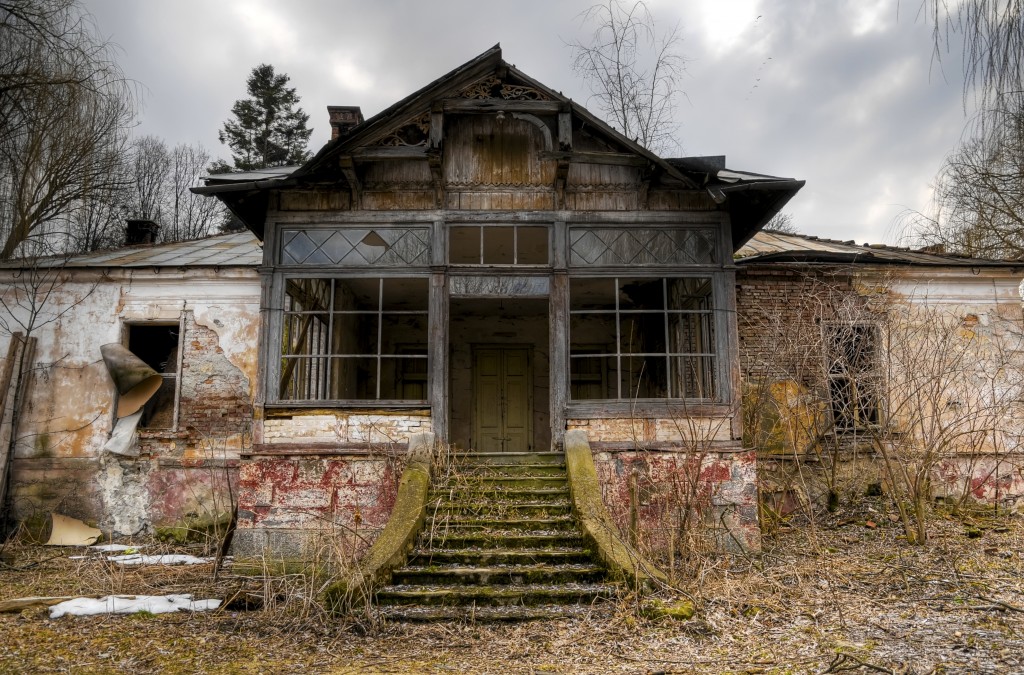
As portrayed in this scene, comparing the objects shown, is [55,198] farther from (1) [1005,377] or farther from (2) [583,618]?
(1) [1005,377]

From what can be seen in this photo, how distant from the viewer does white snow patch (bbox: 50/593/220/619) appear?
19.3 ft

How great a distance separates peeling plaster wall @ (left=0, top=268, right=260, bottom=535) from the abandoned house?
0.10 feet

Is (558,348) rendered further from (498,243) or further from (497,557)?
(497,557)

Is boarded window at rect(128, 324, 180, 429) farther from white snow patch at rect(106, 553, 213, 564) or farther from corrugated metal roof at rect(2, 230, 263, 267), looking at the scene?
white snow patch at rect(106, 553, 213, 564)

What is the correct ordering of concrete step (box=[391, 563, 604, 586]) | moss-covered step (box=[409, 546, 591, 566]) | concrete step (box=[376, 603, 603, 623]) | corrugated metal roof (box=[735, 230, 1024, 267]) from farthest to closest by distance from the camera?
corrugated metal roof (box=[735, 230, 1024, 267]), moss-covered step (box=[409, 546, 591, 566]), concrete step (box=[391, 563, 604, 586]), concrete step (box=[376, 603, 603, 623])

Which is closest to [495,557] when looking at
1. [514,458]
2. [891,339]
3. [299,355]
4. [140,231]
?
[514,458]

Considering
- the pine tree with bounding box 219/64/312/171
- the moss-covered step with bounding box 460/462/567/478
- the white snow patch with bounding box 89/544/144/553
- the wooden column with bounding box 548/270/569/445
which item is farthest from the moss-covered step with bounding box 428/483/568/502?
the pine tree with bounding box 219/64/312/171

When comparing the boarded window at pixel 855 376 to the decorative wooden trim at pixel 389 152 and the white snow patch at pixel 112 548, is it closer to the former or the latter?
the decorative wooden trim at pixel 389 152

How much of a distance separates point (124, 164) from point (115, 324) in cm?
1217

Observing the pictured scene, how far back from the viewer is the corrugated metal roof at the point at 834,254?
10.3 metres

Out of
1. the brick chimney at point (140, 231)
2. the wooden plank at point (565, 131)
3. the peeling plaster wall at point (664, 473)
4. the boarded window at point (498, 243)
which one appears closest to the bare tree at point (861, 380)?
the peeling plaster wall at point (664, 473)

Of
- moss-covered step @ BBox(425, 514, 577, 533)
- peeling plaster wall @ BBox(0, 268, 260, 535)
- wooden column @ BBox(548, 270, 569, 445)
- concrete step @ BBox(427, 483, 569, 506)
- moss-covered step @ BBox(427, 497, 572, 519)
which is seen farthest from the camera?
peeling plaster wall @ BBox(0, 268, 260, 535)

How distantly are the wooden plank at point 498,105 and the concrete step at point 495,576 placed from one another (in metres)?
5.12

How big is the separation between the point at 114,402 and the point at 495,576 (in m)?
6.78
